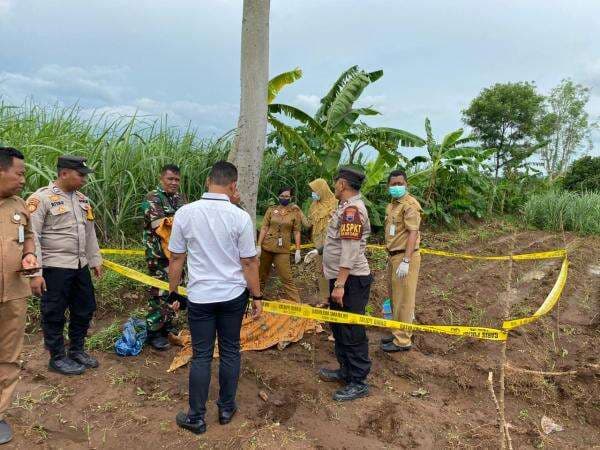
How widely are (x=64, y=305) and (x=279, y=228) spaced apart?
2.61 m

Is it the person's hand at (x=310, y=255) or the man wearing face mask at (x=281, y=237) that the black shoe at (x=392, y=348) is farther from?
the person's hand at (x=310, y=255)

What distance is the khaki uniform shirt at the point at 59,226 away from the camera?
347 cm

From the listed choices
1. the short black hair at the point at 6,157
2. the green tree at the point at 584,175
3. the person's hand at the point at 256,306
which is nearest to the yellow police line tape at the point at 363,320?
the person's hand at the point at 256,306

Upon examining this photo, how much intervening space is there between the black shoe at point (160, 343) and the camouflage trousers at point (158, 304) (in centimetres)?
6

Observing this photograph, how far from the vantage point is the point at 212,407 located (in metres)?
3.41

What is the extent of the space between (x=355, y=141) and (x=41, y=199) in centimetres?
613

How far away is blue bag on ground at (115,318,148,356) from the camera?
4191 millimetres

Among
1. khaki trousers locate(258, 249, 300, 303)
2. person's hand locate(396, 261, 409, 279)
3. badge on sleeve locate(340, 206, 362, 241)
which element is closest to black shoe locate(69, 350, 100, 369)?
khaki trousers locate(258, 249, 300, 303)

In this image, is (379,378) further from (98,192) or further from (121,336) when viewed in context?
(98,192)

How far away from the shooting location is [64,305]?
12.1ft

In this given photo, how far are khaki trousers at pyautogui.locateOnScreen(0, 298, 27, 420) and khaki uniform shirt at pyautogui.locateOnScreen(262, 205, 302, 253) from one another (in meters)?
3.00

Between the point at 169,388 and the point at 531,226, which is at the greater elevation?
the point at 531,226

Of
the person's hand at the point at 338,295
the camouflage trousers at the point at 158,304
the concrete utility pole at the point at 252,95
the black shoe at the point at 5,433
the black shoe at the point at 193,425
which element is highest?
the concrete utility pole at the point at 252,95

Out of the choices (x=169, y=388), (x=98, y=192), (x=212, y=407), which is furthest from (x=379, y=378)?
(x=98, y=192)
